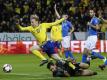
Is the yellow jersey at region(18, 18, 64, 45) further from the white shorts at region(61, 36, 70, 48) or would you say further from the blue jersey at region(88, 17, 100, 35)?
the white shorts at region(61, 36, 70, 48)

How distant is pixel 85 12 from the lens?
32.9 metres

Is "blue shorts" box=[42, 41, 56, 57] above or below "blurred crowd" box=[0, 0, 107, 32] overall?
below

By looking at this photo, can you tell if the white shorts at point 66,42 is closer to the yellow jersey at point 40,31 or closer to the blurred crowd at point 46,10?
the yellow jersey at point 40,31

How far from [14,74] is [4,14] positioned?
54.2ft

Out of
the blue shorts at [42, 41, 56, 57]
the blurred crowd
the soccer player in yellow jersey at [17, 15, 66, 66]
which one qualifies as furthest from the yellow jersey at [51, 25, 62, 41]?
the blue shorts at [42, 41, 56, 57]

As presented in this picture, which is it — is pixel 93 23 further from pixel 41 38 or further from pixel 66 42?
pixel 66 42

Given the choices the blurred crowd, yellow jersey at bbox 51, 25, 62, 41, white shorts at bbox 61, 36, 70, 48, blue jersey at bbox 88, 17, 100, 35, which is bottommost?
white shorts at bbox 61, 36, 70, 48

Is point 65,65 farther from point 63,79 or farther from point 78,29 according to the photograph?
point 78,29

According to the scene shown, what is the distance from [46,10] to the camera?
109 feet

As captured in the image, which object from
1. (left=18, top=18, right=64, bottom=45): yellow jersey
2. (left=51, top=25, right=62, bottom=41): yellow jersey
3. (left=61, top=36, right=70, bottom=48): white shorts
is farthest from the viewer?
(left=51, top=25, right=62, bottom=41): yellow jersey

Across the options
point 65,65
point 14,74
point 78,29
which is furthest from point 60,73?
point 78,29

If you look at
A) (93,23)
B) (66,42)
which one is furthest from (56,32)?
(93,23)

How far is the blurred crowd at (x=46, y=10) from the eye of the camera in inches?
1270

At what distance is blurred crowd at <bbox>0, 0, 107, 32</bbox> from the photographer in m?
32.2
